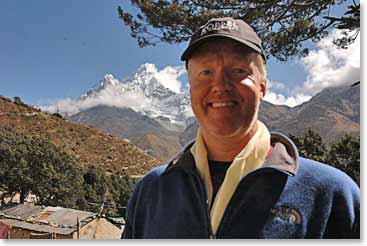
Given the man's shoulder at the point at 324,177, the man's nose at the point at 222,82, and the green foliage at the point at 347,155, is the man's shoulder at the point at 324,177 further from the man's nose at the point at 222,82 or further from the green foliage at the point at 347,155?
the green foliage at the point at 347,155

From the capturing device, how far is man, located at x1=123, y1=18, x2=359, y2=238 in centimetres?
50

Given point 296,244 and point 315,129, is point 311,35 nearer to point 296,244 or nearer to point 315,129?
point 315,129

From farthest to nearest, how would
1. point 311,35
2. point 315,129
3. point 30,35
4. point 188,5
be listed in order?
1. point 188,5
2. point 311,35
3. point 315,129
4. point 30,35

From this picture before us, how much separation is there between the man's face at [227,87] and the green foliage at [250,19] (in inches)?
39.7

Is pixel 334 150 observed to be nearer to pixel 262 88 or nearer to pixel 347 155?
pixel 347 155

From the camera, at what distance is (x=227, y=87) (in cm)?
55

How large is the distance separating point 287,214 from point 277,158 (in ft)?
0.26

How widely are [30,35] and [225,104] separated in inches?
40.1

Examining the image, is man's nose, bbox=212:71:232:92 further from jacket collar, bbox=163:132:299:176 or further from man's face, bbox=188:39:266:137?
jacket collar, bbox=163:132:299:176

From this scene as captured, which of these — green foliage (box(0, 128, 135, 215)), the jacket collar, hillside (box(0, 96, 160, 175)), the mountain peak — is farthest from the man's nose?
hillside (box(0, 96, 160, 175))

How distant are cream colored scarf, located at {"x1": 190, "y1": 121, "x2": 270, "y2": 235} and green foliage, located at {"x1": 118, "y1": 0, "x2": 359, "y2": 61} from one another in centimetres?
104

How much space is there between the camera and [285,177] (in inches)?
20.5

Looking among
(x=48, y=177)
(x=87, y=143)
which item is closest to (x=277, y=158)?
(x=48, y=177)

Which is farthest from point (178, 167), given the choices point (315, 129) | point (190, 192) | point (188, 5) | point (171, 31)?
point (188, 5)
